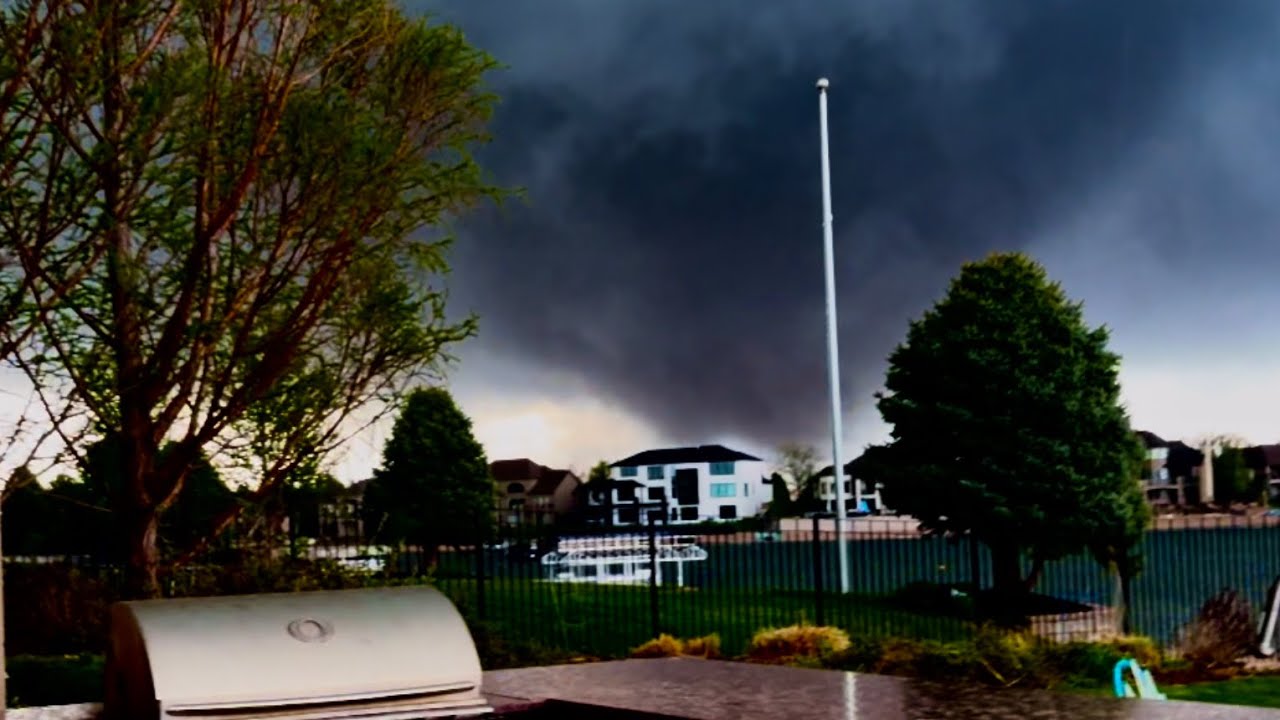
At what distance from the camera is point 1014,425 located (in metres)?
23.0

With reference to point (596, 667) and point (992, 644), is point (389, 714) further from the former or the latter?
point (992, 644)

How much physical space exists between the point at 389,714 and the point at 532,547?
615 inches

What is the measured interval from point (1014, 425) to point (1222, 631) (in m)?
6.23

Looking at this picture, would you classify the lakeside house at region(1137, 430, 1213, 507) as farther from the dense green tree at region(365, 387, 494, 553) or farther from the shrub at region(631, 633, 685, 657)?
the shrub at region(631, 633, 685, 657)

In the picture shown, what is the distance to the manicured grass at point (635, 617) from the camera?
1628 cm

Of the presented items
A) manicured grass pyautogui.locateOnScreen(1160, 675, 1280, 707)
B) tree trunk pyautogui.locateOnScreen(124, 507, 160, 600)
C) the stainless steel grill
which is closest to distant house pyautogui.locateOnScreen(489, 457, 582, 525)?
manicured grass pyautogui.locateOnScreen(1160, 675, 1280, 707)

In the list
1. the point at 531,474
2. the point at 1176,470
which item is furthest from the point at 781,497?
the point at 1176,470

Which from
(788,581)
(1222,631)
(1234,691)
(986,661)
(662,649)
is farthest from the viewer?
(788,581)

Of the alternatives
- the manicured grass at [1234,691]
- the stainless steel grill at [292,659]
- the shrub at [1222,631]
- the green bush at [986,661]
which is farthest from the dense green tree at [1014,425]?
the stainless steel grill at [292,659]

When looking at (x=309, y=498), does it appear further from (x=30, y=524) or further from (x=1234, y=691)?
(x=30, y=524)

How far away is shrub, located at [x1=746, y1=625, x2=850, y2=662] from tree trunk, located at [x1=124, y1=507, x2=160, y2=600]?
5075mm

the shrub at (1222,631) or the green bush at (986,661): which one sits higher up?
the green bush at (986,661)

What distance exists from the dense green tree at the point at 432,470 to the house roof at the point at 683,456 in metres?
45.4

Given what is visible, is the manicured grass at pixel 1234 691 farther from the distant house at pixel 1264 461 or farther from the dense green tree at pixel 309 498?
the distant house at pixel 1264 461
